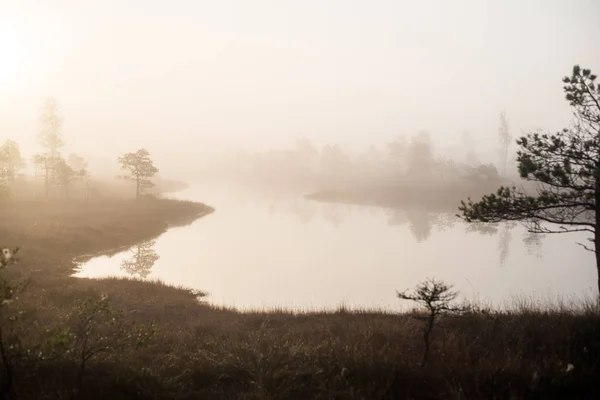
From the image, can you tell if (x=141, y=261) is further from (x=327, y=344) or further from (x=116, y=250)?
(x=327, y=344)

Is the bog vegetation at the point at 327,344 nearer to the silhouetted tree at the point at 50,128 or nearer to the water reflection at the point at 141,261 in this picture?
the water reflection at the point at 141,261

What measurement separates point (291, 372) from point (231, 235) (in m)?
36.0

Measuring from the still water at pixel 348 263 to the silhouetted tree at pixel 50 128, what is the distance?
2964cm

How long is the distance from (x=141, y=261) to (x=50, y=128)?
4353cm

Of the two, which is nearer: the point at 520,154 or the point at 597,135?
Answer: the point at 597,135

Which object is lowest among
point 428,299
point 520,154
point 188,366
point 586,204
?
point 188,366

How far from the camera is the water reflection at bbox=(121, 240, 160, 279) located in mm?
26781

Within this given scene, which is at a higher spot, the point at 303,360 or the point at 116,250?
the point at 303,360

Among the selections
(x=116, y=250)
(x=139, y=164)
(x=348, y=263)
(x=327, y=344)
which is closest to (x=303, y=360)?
(x=327, y=344)

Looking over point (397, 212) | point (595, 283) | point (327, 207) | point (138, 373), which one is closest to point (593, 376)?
point (138, 373)

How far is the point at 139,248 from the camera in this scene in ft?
112

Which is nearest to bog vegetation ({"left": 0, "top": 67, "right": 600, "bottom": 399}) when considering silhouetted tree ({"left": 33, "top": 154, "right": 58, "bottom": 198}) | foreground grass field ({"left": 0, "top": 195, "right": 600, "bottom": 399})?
foreground grass field ({"left": 0, "top": 195, "right": 600, "bottom": 399})

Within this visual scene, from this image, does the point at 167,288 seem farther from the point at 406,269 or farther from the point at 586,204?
the point at 586,204

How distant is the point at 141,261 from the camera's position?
29641mm
